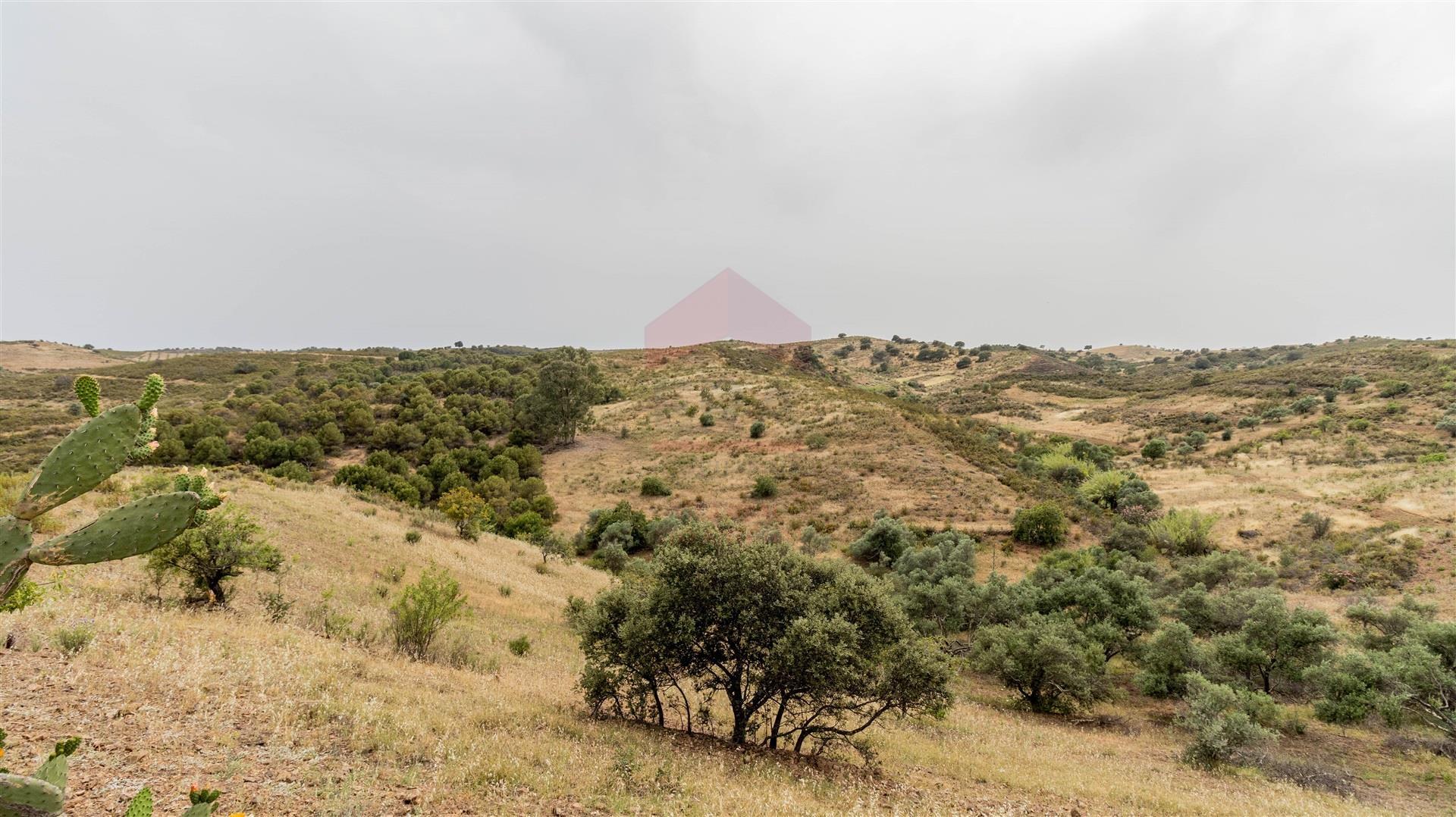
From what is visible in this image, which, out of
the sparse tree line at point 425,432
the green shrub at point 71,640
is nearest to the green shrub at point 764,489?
the sparse tree line at point 425,432

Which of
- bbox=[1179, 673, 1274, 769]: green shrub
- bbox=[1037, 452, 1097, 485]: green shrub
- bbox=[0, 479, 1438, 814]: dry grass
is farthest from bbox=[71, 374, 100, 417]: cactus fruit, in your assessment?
bbox=[1037, 452, 1097, 485]: green shrub

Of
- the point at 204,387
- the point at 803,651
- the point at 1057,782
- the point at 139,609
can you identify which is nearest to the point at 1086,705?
the point at 1057,782

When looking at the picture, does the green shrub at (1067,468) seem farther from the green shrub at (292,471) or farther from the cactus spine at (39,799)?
the green shrub at (292,471)

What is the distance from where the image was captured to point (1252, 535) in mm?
26156

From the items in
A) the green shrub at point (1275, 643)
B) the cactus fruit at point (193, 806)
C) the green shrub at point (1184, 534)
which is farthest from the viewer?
the green shrub at point (1184, 534)

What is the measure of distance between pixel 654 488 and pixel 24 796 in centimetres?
3380

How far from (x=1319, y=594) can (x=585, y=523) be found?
32.5 meters

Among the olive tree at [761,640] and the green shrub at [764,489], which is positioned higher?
the olive tree at [761,640]

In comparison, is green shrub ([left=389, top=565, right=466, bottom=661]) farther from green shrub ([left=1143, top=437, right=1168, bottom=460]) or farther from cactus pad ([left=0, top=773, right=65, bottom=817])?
green shrub ([left=1143, top=437, right=1168, bottom=460])

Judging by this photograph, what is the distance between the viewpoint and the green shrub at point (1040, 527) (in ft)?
89.9

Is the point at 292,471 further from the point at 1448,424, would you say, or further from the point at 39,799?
the point at 1448,424

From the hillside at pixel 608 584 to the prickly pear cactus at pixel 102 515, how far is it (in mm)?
2579

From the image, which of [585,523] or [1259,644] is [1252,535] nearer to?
[1259,644]

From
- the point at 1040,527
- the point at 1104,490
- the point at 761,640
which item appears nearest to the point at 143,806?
the point at 761,640
